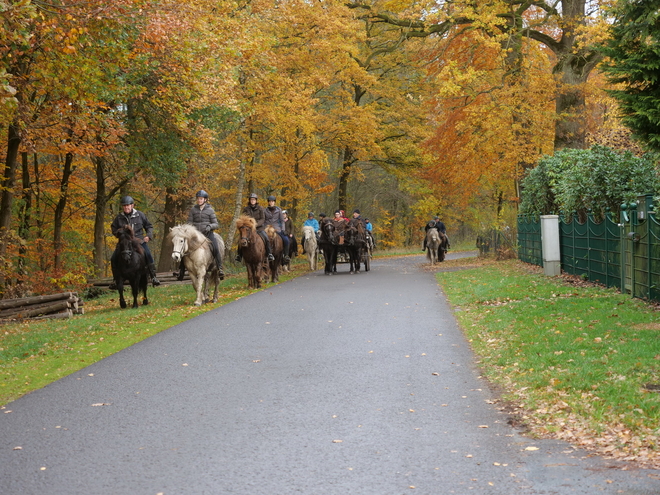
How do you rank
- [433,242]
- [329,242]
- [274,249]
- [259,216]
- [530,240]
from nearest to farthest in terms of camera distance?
[259,216]
[274,249]
[530,240]
[329,242]
[433,242]

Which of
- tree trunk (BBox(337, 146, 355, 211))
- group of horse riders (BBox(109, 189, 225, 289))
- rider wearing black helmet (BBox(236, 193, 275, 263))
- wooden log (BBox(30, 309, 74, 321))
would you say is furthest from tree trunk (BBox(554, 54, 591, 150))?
wooden log (BBox(30, 309, 74, 321))

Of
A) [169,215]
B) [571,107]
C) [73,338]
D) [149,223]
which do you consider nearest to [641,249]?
[73,338]

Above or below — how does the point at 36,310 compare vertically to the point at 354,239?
below

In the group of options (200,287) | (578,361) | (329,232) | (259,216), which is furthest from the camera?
(329,232)

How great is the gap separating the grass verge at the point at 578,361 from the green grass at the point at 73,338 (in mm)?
5315

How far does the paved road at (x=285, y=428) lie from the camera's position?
504cm

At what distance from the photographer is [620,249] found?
1449cm

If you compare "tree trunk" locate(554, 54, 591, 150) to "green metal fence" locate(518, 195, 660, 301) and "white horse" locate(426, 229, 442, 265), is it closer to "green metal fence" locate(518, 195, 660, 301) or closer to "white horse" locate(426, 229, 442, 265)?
"white horse" locate(426, 229, 442, 265)

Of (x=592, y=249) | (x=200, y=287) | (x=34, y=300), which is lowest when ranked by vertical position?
(x=34, y=300)

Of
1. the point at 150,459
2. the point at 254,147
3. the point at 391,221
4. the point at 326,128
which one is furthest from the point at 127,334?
the point at 391,221

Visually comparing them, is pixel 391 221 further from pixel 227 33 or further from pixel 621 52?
pixel 621 52

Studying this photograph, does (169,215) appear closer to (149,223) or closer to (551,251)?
(149,223)

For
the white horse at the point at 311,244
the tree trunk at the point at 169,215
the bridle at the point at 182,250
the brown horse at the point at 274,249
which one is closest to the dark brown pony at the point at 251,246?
the brown horse at the point at 274,249

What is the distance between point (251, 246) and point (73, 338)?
813 cm
